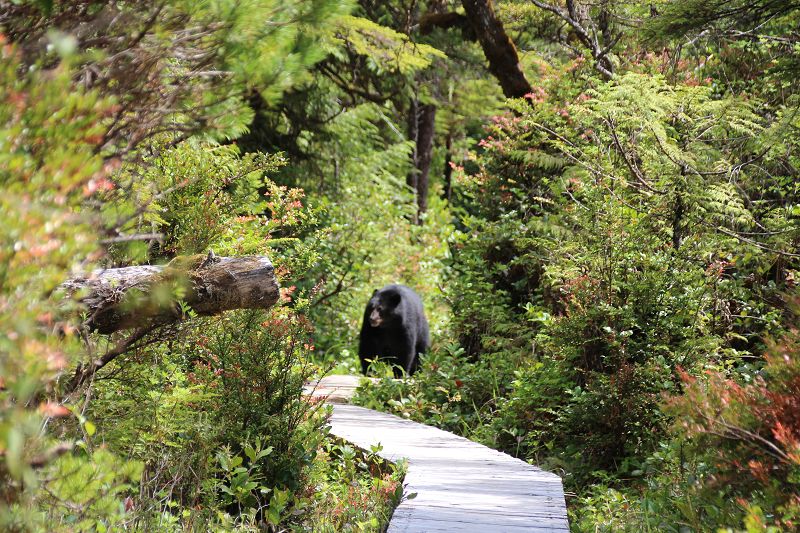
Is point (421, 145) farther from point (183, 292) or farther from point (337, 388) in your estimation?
point (183, 292)

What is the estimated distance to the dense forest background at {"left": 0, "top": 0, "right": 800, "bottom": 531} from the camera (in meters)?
2.81

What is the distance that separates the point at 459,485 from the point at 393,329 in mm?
5303

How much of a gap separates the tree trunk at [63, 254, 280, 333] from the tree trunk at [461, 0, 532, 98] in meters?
7.43

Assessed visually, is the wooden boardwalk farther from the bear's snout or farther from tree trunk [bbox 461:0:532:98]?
tree trunk [bbox 461:0:532:98]

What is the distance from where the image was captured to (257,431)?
18.6 feet

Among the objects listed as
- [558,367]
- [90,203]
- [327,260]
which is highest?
[90,203]

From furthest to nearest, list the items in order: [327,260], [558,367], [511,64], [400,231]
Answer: [400,231], [327,260], [511,64], [558,367]

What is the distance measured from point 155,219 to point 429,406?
4300mm

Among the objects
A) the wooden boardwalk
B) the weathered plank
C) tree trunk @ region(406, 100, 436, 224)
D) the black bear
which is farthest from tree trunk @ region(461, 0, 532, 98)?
tree trunk @ region(406, 100, 436, 224)

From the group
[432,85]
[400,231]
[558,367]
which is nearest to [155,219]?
[558,367]

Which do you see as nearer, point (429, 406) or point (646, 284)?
point (646, 284)

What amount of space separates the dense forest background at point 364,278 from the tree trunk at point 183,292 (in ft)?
0.57

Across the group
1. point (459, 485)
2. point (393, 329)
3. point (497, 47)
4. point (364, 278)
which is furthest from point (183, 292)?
point (364, 278)

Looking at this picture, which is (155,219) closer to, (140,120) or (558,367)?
(140,120)
